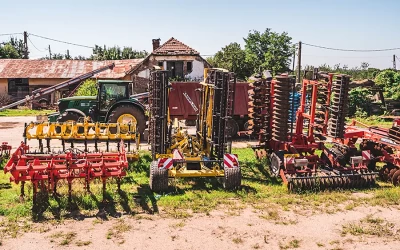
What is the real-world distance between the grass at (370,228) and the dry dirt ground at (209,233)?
4 centimetres

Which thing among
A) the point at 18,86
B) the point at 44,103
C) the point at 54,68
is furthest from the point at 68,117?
the point at 18,86

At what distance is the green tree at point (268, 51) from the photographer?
33969 mm

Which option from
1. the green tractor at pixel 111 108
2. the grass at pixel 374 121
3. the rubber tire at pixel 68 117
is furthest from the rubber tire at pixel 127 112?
the grass at pixel 374 121

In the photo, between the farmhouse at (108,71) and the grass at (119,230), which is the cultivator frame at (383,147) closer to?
the grass at (119,230)

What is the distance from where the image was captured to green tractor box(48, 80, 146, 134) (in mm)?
15062

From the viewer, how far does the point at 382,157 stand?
1126cm

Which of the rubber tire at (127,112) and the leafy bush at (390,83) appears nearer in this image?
the rubber tire at (127,112)

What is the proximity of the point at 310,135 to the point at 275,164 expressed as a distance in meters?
1.52

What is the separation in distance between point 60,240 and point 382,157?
9.00 metres

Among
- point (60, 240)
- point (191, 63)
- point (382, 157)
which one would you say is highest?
point (191, 63)

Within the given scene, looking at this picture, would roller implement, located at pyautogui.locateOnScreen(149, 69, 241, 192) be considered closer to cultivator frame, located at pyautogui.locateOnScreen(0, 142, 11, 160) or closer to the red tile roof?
cultivator frame, located at pyautogui.locateOnScreen(0, 142, 11, 160)

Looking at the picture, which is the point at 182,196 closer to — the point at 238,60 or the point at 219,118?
the point at 219,118

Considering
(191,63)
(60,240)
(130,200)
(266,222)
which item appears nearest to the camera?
(60,240)

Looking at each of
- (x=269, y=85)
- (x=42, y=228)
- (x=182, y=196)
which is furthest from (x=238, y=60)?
(x=42, y=228)
